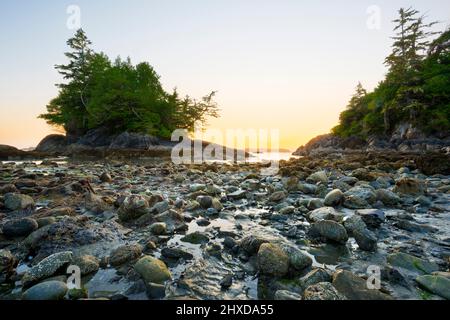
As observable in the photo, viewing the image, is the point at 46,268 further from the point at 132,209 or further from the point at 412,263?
the point at 412,263

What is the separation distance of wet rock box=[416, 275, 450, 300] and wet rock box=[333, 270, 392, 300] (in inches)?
19.1

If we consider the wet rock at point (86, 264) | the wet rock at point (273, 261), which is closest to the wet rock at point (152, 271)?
the wet rock at point (86, 264)

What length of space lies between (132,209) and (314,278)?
2.96m

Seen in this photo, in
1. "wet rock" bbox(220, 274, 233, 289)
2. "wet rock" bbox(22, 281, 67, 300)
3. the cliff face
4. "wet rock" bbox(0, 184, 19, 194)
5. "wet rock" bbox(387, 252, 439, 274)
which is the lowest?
"wet rock" bbox(220, 274, 233, 289)

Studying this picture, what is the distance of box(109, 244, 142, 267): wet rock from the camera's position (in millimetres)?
2557

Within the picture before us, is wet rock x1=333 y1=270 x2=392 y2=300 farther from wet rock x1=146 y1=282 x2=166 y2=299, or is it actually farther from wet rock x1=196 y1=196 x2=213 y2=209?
wet rock x1=196 y1=196 x2=213 y2=209

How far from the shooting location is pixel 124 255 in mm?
2600

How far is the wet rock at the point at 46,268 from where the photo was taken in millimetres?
2162

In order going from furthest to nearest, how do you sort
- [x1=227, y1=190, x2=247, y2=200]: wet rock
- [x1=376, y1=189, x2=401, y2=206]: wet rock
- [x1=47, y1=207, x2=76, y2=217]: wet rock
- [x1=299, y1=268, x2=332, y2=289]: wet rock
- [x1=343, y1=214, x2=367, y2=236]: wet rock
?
[x1=227, y1=190, x2=247, y2=200]: wet rock → [x1=376, y1=189, x2=401, y2=206]: wet rock → [x1=47, y1=207, x2=76, y2=217]: wet rock → [x1=343, y1=214, x2=367, y2=236]: wet rock → [x1=299, y1=268, x2=332, y2=289]: wet rock

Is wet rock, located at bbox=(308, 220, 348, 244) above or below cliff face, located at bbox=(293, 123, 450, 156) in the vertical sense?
below

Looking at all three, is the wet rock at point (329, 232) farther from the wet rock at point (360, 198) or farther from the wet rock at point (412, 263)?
the wet rock at point (360, 198)

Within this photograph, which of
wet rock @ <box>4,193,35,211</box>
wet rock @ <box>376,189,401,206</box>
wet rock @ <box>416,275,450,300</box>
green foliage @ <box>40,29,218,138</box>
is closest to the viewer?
wet rock @ <box>416,275,450,300</box>

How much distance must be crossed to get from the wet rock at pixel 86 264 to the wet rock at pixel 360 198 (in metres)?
4.31

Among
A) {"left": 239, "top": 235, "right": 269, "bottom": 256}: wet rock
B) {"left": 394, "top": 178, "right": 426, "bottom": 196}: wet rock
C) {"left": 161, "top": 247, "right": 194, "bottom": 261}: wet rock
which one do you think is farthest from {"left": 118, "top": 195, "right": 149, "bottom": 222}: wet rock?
{"left": 394, "top": 178, "right": 426, "bottom": 196}: wet rock
